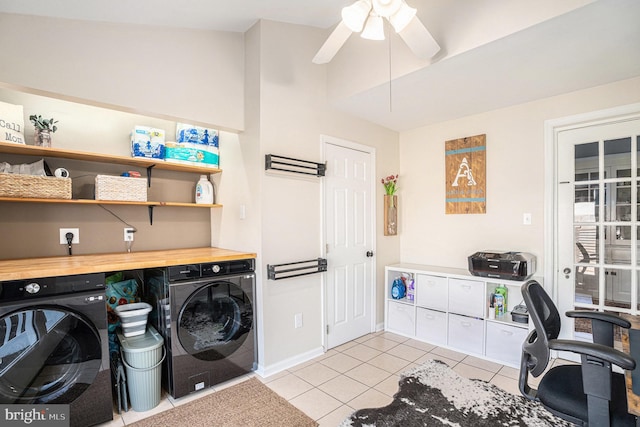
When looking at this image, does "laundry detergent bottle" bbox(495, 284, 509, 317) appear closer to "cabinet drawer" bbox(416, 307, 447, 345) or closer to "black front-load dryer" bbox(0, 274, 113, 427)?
"cabinet drawer" bbox(416, 307, 447, 345)

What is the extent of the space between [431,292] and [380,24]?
255 cm

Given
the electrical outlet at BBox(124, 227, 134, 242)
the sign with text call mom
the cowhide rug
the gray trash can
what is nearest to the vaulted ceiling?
the sign with text call mom

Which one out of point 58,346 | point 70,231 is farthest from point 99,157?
A: point 58,346

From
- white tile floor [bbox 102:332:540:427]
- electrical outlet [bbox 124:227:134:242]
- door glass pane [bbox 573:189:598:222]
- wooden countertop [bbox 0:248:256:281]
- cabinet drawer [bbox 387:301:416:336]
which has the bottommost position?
white tile floor [bbox 102:332:540:427]

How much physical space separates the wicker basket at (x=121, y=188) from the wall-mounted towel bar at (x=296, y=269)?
1.20 m

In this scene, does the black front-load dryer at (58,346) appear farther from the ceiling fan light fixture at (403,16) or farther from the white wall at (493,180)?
the white wall at (493,180)

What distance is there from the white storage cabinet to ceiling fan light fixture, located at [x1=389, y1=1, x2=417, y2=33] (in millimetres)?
2308

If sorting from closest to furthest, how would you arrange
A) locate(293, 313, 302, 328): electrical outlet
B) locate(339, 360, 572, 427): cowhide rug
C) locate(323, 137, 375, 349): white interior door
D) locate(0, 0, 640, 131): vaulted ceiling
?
locate(0, 0, 640, 131): vaulted ceiling → locate(339, 360, 572, 427): cowhide rug → locate(293, 313, 302, 328): electrical outlet → locate(323, 137, 375, 349): white interior door

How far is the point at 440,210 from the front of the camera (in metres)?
3.63

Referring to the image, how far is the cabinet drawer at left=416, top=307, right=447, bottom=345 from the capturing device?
126 inches

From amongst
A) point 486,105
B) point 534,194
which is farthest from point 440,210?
point 486,105

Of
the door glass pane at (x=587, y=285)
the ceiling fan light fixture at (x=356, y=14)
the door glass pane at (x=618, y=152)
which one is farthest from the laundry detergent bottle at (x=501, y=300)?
the ceiling fan light fixture at (x=356, y=14)

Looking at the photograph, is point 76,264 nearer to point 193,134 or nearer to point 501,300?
point 193,134

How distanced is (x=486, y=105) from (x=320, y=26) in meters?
1.77
